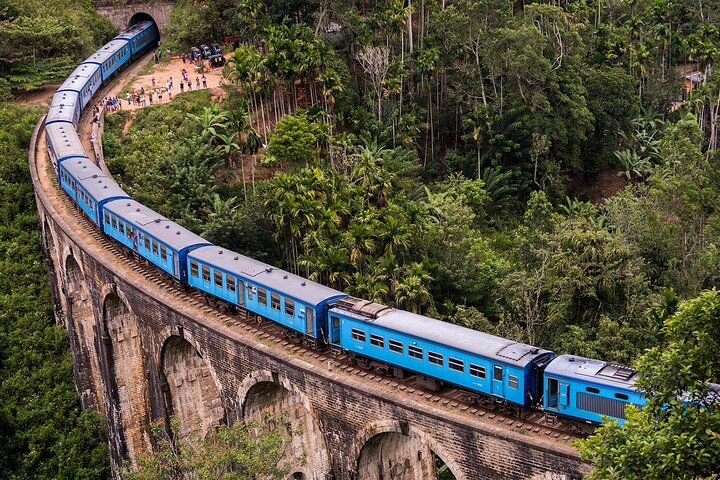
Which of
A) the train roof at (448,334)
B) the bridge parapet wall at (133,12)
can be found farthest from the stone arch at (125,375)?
the bridge parapet wall at (133,12)

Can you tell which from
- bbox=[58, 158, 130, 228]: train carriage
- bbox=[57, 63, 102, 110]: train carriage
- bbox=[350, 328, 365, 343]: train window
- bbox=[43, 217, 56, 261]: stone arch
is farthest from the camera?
bbox=[57, 63, 102, 110]: train carriage

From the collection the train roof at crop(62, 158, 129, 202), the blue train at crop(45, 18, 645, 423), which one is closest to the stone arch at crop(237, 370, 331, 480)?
the blue train at crop(45, 18, 645, 423)

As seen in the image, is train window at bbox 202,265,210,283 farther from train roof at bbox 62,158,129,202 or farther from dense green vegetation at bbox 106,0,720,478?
train roof at bbox 62,158,129,202

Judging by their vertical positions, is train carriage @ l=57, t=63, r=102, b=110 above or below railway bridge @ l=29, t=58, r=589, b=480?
above

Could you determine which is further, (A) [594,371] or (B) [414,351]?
(B) [414,351]

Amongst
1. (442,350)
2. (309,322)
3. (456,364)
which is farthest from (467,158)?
(456,364)

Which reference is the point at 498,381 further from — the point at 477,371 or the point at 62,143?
the point at 62,143

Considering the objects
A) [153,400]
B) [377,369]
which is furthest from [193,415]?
[377,369]
